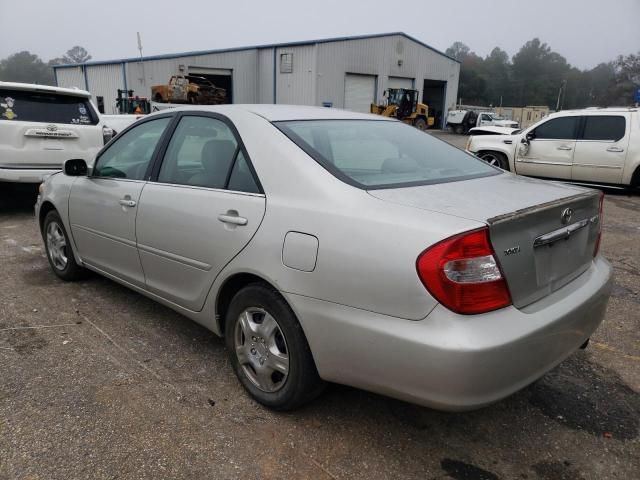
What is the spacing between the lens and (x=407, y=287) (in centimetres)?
196

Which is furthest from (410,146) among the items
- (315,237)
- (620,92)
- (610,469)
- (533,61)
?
(533,61)

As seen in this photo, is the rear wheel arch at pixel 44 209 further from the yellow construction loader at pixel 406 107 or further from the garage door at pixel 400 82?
the garage door at pixel 400 82

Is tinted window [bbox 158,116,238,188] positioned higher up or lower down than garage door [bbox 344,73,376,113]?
lower down

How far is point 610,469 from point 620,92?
8780cm

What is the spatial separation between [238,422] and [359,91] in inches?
1367

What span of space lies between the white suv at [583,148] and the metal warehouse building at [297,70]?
22.4m

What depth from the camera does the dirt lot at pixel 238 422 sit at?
2273mm

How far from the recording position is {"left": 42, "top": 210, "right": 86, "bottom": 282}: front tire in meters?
4.36

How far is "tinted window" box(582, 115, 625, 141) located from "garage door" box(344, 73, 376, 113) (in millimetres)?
25335

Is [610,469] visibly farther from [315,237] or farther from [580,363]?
[315,237]

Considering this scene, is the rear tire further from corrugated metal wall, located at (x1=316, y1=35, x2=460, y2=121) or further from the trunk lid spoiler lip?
corrugated metal wall, located at (x1=316, y1=35, x2=460, y2=121)

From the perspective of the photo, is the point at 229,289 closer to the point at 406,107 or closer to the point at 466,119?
the point at 406,107

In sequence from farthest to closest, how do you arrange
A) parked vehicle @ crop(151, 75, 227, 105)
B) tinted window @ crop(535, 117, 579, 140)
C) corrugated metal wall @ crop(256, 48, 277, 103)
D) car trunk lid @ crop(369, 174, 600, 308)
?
1. corrugated metal wall @ crop(256, 48, 277, 103)
2. parked vehicle @ crop(151, 75, 227, 105)
3. tinted window @ crop(535, 117, 579, 140)
4. car trunk lid @ crop(369, 174, 600, 308)

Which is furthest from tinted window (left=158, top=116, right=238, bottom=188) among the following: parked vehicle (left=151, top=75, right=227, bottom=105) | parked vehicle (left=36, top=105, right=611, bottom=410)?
parked vehicle (left=151, top=75, right=227, bottom=105)
